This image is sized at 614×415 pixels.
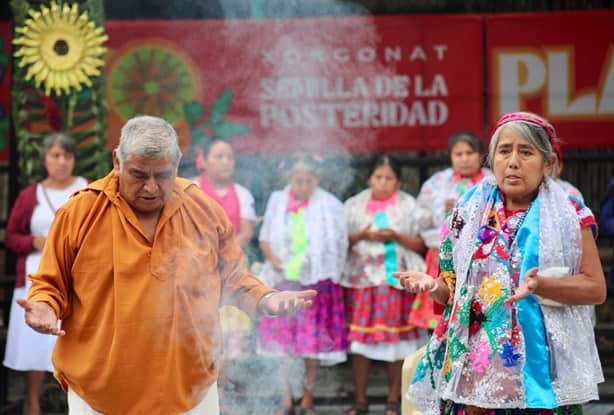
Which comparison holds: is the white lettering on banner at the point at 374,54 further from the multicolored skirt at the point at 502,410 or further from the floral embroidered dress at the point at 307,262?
the multicolored skirt at the point at 502,410

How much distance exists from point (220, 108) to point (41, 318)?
4437 millimetres

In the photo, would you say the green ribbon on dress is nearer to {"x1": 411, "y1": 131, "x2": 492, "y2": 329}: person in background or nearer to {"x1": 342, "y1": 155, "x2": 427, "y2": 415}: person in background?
{"x1": 342, "y1": 155, "x2": 427, "y2": 415}: person in background

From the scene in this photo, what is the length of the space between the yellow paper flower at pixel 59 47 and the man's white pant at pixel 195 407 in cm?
347

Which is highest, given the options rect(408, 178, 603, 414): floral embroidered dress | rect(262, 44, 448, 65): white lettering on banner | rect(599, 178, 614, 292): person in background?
rect(262, 44, 448, 65): white lettering on banner

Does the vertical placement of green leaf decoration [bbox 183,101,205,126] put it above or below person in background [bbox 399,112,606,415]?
above

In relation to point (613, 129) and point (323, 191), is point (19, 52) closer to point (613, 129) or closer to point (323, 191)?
point (323, 191)

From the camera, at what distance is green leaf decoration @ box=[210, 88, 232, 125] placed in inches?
313

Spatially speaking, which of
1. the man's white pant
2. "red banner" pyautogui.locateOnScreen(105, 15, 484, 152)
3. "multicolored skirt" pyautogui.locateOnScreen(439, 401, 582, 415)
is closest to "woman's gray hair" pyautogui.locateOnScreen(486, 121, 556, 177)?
"multicolored skirt" pyautogui.locateOnScreen(439, 401, 582, 415)

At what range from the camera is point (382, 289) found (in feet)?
23.6

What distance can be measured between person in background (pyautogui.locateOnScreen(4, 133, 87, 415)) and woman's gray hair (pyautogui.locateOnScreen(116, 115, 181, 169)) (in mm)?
3167

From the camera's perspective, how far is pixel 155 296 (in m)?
3.83

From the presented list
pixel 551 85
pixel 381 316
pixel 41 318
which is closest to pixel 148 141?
pixel 41 318

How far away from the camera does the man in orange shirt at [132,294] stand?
3789 mm

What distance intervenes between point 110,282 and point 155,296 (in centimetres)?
16
